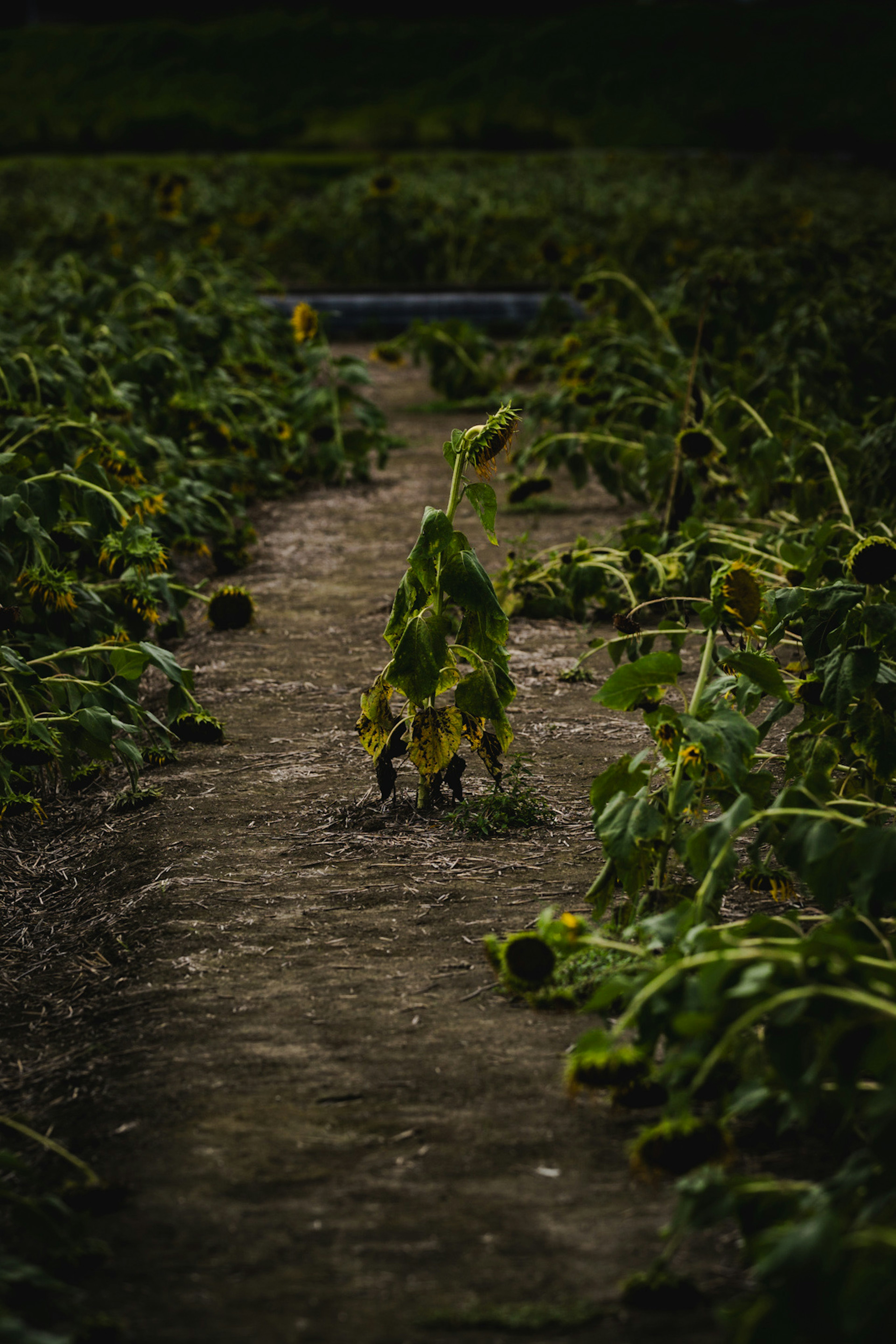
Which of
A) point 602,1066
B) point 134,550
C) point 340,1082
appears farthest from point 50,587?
point 602,1066

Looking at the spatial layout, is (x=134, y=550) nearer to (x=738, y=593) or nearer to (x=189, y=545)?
(x=189, y=545)

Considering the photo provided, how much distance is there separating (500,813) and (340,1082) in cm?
96

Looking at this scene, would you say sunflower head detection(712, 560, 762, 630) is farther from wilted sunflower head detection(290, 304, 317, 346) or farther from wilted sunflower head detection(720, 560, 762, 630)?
wilted sunflower head detection(290, 304, 317, 346)

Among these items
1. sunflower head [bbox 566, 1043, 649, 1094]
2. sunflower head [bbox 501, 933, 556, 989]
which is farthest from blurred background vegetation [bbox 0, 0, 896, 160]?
sunflower head [bbox 566, 1043, 649, 1094]

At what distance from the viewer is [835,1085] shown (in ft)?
5.78

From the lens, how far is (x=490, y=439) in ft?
8.41

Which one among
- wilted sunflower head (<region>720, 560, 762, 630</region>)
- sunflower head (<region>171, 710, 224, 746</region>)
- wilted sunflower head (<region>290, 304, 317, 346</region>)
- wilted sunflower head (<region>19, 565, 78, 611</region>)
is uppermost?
wilted sunflower head (<region>290, 304, 317, 346</region>)

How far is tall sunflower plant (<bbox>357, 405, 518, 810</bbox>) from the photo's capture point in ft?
8.73

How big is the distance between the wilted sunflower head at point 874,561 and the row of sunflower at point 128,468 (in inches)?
57.0

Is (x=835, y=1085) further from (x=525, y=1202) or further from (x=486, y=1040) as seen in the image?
(x=486, y=1040)

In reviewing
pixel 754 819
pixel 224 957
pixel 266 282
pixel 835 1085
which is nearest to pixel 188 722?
pixel 224 957

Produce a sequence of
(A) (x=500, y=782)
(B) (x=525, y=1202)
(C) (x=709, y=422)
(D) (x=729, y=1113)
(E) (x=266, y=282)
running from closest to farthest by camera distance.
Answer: (D) (x=729, y=1113), (B) (x=525, y=1202), (A) (x=500, y=782), (C) (x=709, y=422), (E) (x=266, y=282)

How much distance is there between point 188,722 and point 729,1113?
2.04 m

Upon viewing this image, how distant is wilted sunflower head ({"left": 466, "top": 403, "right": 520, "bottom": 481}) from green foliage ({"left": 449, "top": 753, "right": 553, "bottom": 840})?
718mm
